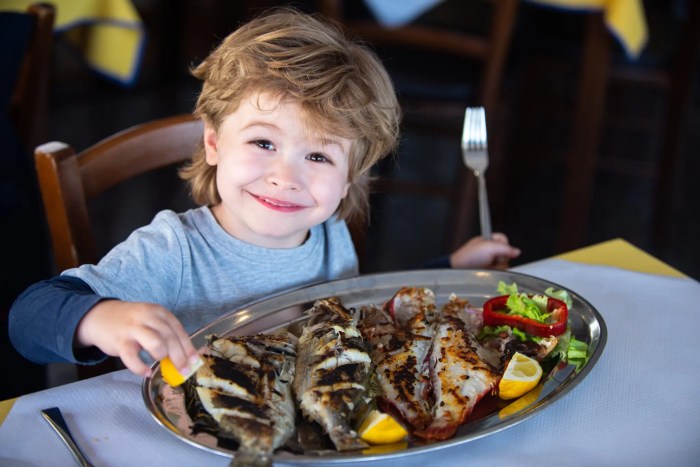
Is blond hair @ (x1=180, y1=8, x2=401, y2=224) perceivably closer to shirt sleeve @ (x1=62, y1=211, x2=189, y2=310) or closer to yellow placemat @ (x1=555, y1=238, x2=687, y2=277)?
shirt sleeve @ (x1=62, y1=211, x2=189, y2=310)

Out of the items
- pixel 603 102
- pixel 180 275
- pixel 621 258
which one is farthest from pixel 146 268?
pixel 603 102

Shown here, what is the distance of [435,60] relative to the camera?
247 centimetres

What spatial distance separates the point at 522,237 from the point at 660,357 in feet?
6.42

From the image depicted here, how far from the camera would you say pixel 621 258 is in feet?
4.34

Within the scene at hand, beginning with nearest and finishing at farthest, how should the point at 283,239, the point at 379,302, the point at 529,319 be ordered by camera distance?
the point at 529,319
the point at 379,302
the point at 283,239

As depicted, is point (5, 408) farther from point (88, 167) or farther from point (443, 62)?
point (443, 62)

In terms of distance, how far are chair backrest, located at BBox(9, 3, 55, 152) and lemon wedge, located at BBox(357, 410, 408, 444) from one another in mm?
1304

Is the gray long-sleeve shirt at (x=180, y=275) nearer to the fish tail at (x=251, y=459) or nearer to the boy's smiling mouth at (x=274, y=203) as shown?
the boy's smiling mouth at (x=274, y=203)

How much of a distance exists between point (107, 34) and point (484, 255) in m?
1.57

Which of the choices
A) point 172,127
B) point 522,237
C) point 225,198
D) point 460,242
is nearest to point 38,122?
point 172,127

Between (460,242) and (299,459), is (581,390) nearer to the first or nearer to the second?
(299,459)

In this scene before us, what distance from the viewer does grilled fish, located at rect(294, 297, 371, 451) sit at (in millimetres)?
818

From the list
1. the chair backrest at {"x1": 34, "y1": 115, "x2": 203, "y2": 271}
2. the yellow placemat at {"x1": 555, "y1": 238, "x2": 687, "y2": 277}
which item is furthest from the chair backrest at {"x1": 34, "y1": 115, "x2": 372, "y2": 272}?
the yellow placemat at {"x1": 555, "y1": 238, "x2": 687, "y2": 277}

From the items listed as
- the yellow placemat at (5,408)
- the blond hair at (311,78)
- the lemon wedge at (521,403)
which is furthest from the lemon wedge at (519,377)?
the yellow placemat at (5,408)
